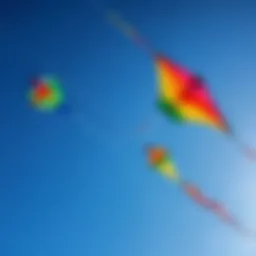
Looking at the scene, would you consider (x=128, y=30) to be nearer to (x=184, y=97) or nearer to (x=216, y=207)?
(x=184, y=97)

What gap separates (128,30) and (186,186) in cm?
44

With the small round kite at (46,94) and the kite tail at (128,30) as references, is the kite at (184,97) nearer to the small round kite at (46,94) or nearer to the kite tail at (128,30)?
the kite tail at (128,30)

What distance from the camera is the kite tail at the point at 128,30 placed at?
4.09 ft

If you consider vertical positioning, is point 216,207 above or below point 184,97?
below

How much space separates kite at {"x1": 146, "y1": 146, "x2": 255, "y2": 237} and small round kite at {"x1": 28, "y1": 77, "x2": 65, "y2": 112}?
0.28 metres

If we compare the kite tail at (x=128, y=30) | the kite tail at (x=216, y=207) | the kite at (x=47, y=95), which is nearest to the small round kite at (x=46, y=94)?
the kite at (x=47, y=95)

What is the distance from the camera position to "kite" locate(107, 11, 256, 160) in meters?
1.19

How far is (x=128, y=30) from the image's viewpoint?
1.26 m

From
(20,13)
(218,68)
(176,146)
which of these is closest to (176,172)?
(176,146)

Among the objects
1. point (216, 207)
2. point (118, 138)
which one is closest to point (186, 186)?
point (216, 207)

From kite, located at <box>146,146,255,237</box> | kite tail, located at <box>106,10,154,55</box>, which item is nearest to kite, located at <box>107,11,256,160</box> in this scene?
kite tail, located at <box>106,10,154,55</box>

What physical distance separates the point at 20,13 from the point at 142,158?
0.56 meters

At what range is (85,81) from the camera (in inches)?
50.3

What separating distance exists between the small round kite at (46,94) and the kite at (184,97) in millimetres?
258
